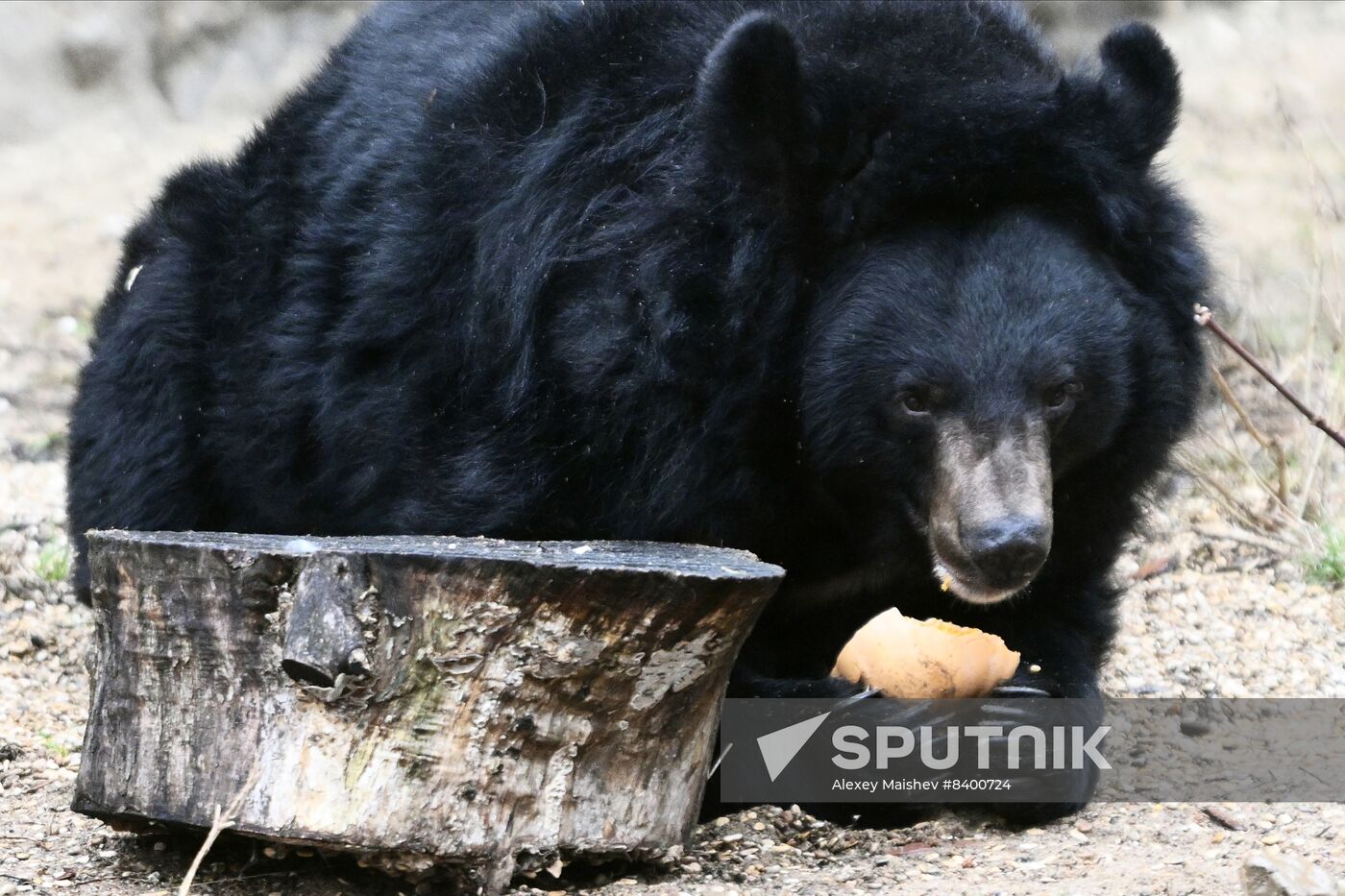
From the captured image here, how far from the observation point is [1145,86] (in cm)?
378

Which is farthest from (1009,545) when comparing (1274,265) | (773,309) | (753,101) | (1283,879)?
(1274,265)

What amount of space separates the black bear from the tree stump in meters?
0.66

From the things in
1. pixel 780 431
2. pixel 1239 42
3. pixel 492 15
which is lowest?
pixel 780 431

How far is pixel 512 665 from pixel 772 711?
1044 millimetres

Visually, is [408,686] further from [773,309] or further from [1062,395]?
[1062,395]

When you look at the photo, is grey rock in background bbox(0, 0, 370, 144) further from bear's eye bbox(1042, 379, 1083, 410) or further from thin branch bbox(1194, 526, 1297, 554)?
bear's eye bbox(1042, 379, 1083, 410)

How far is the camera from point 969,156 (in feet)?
11.5

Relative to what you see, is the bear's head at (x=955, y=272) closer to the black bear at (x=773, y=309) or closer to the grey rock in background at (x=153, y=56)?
the black bear at (x=773, y=309)

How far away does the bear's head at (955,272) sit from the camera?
3377mm

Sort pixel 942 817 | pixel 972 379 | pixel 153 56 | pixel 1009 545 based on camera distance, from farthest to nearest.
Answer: pixel 153 56, pixel 942 817, pixel 972 379, pixel 1009 545

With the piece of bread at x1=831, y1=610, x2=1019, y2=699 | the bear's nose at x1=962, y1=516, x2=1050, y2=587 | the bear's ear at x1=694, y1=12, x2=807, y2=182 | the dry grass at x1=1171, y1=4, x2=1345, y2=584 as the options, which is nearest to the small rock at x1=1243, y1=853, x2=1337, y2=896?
the bear's nose at x1=962, y1=516, x2=1050, y2=587

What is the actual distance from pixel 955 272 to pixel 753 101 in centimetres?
56

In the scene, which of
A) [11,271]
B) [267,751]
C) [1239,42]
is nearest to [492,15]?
[267,751]

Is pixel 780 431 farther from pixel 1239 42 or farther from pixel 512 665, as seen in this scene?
pixel 1239 42
